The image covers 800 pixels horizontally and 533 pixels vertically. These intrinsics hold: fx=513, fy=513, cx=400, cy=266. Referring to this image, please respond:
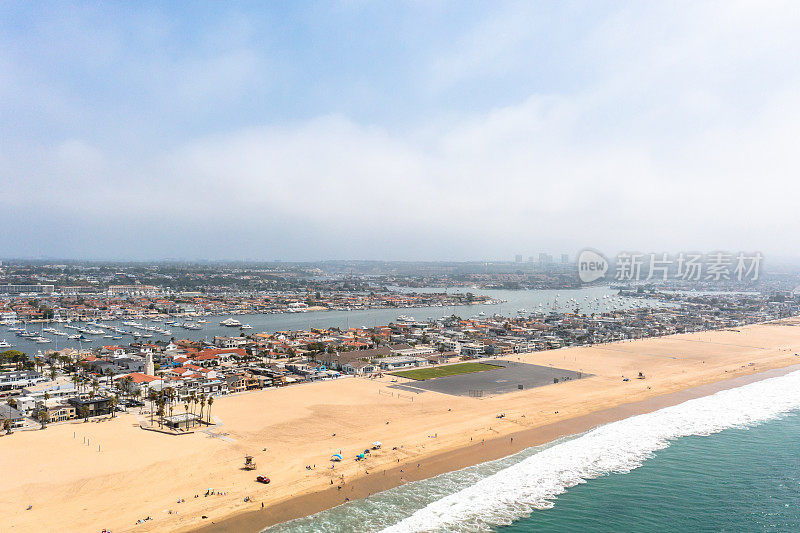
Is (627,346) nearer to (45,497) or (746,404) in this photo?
(746,404)

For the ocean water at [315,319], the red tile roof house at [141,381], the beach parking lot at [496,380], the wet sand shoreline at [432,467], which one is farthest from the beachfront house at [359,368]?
the ocean water at [315,319]

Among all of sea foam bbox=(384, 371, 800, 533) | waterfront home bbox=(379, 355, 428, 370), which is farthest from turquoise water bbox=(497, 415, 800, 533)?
waterfront home bbox=(379, 355, 428, 370)

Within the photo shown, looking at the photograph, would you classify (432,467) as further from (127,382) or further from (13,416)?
(127,382)

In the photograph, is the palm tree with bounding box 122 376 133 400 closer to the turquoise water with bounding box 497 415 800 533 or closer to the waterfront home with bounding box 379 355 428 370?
the waterfront home with bounding box 379 355 428 370

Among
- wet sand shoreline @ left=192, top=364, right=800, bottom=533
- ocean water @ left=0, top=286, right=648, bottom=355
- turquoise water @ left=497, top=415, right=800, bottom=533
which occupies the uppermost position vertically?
turquoise water @ left=497, top=415, right=800, bottom=533

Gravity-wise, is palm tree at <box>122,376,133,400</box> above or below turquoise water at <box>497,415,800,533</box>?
below

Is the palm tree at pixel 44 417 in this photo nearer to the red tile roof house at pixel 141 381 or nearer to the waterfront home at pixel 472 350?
the red tile roof house at pixel 141 381
